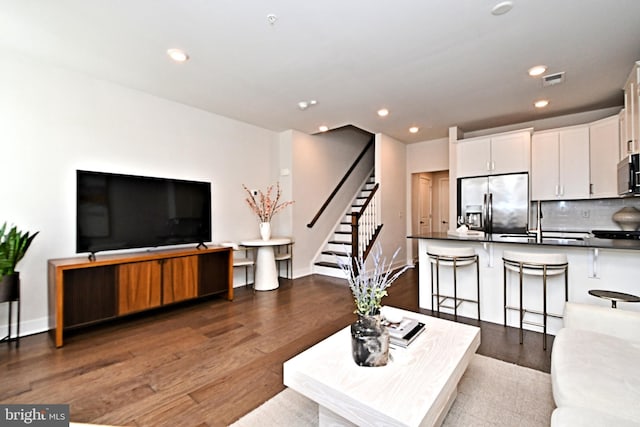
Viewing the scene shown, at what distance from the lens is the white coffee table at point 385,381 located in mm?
1239

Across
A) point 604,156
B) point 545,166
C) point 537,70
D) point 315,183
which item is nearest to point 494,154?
point 545,166

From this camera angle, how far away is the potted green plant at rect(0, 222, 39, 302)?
2.49 meters

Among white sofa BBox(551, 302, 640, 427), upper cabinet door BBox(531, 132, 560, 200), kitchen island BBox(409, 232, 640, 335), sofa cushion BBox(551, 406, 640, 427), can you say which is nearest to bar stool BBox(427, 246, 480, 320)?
kitchen island BBox(409, 232, 640, 335)

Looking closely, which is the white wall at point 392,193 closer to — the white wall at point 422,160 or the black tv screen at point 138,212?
the white wall at point 422,160

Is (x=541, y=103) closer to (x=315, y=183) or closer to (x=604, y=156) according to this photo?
(x=604, y=156)

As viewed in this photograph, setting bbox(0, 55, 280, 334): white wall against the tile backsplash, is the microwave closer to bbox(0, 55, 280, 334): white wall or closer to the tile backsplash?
the tile backsplash

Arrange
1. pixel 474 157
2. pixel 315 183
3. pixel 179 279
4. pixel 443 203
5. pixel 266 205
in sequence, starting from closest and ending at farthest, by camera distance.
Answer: pixel 179 279 < pixel 266 205 < pixel 474 157 < pixel 315 183 < pixel 443 203

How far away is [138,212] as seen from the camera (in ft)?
11.1

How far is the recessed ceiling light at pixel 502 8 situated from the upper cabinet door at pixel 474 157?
313 centimetres

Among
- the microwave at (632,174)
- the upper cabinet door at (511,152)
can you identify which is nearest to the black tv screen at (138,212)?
the upper cabinet door at (511,152)

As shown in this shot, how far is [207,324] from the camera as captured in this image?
3.19 metres

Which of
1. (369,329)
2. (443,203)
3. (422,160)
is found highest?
(422,160)

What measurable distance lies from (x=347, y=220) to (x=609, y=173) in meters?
4.33

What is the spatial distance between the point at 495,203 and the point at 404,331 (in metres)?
3.90
